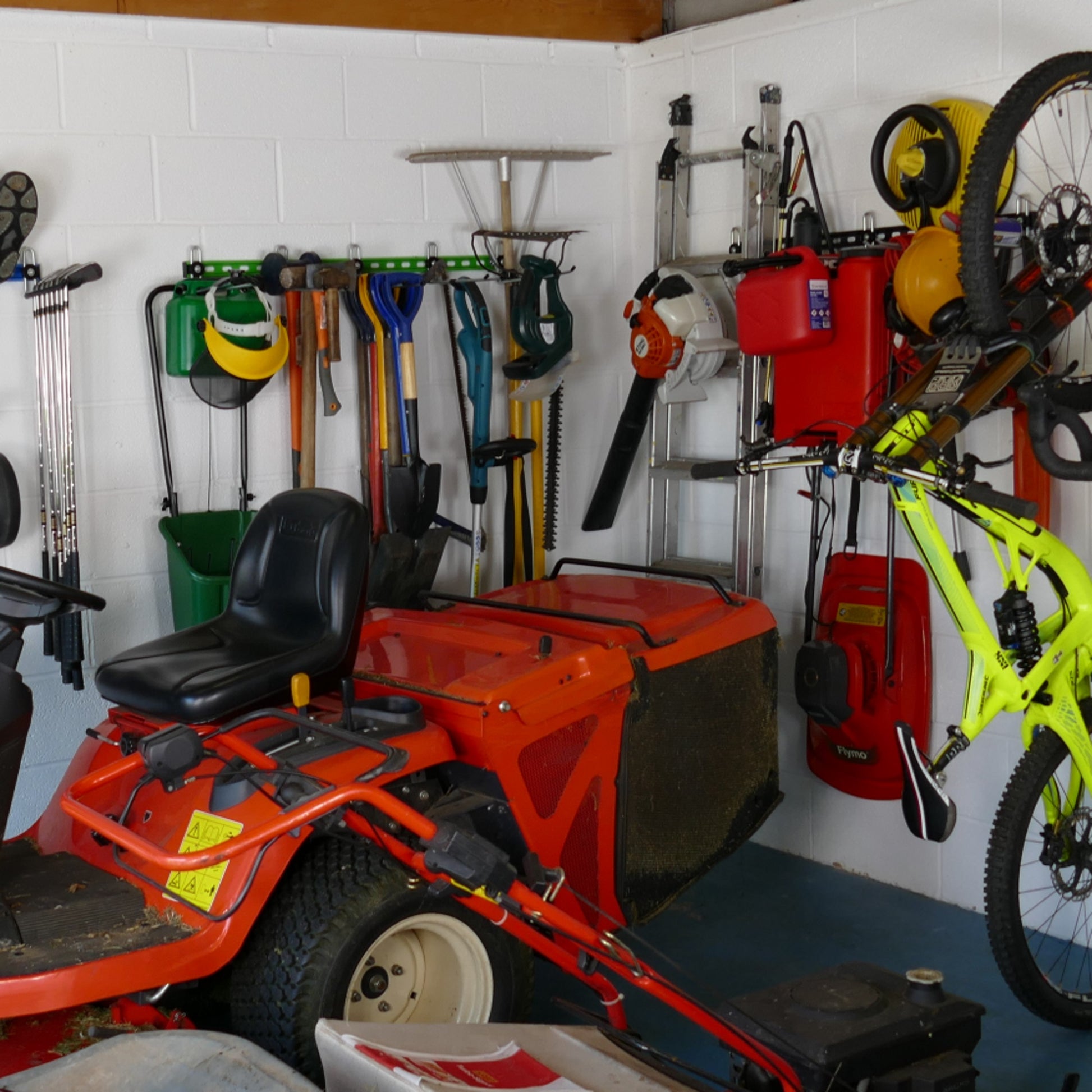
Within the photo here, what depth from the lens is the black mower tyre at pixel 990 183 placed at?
278cm

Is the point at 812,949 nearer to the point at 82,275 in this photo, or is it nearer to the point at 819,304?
the point at 819,304

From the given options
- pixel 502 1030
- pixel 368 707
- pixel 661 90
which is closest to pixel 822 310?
pixel 661 90

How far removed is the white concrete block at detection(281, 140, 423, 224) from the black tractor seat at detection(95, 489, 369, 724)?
1039mm

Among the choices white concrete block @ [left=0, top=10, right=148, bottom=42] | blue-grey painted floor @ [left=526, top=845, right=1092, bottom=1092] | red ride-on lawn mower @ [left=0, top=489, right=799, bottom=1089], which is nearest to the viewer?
red ride-on lawn mower @ [left=0, top=489, right=799, bottom=1089]

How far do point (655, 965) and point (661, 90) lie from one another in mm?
2444

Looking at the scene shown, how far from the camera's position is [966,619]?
290 cm

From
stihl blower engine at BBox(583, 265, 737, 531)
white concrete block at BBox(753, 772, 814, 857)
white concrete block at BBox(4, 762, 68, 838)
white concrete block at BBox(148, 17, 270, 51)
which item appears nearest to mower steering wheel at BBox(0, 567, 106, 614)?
white concrete block at BBox(4, 762, 68, 838)

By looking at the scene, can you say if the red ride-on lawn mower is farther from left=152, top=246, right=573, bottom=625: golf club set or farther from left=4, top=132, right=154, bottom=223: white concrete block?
left=4, top=132, right=154, bottom=223: white concrete block

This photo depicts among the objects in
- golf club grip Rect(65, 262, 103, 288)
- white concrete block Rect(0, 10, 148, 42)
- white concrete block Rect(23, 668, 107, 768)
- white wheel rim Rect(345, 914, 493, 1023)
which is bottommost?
white wheel rim Rect(345, 914, 493, 1023)

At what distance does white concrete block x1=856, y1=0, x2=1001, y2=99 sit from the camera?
3346 mm

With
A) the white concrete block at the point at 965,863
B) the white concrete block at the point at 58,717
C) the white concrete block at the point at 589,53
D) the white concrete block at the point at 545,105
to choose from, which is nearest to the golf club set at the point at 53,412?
the white concrete block at the point at 58,717

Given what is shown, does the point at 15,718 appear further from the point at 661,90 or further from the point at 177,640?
the point at 661,90

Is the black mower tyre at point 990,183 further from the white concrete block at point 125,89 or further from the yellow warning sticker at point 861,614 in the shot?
the white concrete block at point 125,89

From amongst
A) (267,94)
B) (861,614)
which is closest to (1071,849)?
(861,614)
